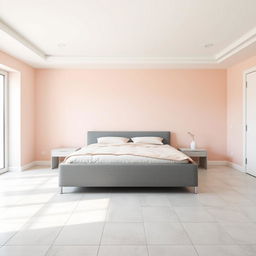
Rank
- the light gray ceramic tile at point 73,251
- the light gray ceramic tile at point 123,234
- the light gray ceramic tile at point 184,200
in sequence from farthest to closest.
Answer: the light gray ceramic tile at point 184,200 < the light gray ceramic tile at point 123,234 < the light gray ceramic tile at point 73,251

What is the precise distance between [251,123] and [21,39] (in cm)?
470

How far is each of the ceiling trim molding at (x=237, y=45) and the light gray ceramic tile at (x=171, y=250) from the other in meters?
3.36

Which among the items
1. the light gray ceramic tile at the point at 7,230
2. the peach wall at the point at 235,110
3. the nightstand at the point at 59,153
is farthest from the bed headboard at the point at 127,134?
the light gray ceramic tile at the point at 7,230

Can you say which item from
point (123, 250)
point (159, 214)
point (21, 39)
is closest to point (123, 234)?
point (123, 250)

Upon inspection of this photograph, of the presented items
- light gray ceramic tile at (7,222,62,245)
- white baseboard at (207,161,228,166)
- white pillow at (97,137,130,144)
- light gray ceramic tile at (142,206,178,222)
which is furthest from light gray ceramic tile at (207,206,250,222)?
white baseboard at (207,161,228,166)

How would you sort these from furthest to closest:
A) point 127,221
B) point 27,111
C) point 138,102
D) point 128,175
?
point 138,102 → point 27,111 → point 128,175 → point 127,221

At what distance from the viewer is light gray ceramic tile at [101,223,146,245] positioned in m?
2.02

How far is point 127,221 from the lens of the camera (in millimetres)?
2457

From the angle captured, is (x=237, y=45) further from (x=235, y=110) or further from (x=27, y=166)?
(x=27, y=166)

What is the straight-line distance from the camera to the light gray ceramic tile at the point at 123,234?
202 centimetres

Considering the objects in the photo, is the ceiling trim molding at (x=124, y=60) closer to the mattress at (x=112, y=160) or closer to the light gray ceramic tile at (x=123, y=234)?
the mattress at (x=112, y=160)

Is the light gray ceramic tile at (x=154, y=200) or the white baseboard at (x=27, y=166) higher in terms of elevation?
the white baseboard at (x=27, y=166)

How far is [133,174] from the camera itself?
134 inches

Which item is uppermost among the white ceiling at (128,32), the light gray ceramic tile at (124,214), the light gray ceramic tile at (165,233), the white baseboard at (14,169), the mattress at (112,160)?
the white ceiling at (128,32)
